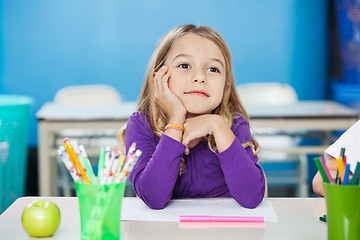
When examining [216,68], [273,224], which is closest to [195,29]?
[216,68]

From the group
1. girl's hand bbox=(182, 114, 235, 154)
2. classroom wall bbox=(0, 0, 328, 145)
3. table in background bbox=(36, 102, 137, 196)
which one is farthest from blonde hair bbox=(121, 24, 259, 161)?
classroom wall bbox=(0, 0, 328, 145)

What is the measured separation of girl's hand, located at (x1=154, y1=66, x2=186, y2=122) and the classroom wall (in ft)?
9.22

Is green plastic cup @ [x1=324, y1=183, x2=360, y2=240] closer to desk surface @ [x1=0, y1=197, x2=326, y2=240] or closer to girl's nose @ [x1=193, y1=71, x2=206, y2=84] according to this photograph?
desk surface @ [x1=0, y1=197, x2=326, y2=240]

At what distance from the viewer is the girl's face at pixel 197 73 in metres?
1.33

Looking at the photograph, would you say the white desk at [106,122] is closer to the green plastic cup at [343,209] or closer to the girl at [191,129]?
the girl at [191,129]

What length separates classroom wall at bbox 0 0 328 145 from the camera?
13.6 ft

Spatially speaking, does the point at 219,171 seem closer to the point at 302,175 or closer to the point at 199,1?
the point at 302,175

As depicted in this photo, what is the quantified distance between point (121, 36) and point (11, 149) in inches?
83.7

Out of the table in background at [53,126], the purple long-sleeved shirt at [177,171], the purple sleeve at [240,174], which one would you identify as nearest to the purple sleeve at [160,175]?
the purple long-sleeved shirt at [177,171]

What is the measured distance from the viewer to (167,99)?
1.34 meters

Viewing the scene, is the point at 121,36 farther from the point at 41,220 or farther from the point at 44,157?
the point at 41,220

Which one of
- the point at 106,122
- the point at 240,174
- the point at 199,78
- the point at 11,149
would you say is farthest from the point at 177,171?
the point at 106,122

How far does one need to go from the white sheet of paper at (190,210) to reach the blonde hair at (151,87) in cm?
20

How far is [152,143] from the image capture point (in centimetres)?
136
